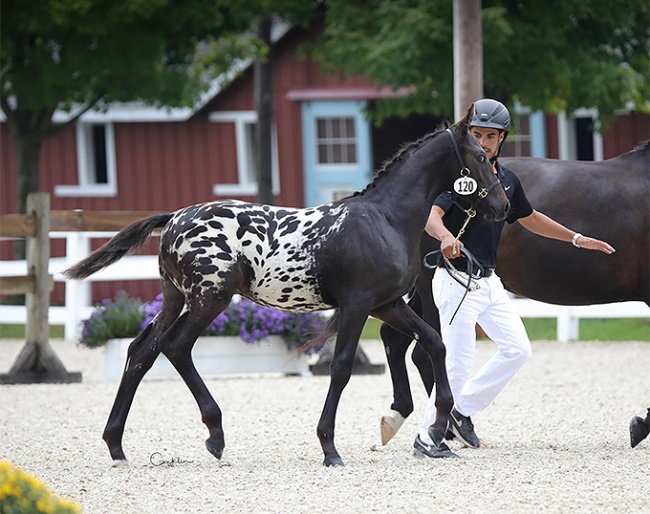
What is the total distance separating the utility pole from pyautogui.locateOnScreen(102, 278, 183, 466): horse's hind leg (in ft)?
23.0

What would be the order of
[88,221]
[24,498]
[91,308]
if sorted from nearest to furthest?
[24,498] < [88,221] < [91,308]

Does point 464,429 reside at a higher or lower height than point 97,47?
lower

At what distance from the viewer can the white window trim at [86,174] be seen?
24.5 metres

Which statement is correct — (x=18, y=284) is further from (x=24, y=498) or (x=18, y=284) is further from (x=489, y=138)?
(x=24, y=498)

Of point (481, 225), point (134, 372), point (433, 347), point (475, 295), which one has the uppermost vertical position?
point (481, 225)

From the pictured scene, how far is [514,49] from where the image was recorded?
16.5 metres

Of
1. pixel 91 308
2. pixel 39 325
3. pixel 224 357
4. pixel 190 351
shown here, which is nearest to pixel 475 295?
pixel 190 351

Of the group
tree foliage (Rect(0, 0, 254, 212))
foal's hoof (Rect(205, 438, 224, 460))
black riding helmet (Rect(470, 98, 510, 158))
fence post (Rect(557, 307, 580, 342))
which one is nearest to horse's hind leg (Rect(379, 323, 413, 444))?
foal's hoof (Rect(205, 438, 224, 460))

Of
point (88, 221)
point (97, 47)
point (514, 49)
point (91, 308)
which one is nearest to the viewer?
point (88, 221)

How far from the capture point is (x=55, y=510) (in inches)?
158

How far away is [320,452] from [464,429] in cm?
84

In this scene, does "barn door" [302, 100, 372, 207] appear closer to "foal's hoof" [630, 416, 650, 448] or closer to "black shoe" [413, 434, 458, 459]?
"foal's hoof" [630, 416, 650, 448]

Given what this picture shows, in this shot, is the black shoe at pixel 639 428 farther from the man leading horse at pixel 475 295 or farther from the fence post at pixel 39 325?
the fence post at pixel 39 325

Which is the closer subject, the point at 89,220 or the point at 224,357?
the point at 224,357
